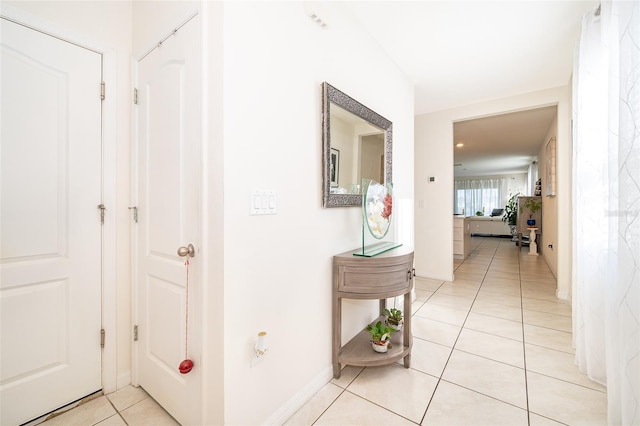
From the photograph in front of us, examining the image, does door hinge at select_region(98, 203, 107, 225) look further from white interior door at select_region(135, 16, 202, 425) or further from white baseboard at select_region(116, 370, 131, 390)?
white baseboard at select_region(116, 370, 131, 390)

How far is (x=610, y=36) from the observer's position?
Answer: 4.52 feet

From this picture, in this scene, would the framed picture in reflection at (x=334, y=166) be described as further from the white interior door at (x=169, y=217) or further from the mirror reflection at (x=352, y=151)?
the white interior door at (x=169, y=217)

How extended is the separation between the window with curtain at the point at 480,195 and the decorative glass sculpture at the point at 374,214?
10.2 metres

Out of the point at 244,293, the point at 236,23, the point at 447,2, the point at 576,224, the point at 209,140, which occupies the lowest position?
the point at 244,293

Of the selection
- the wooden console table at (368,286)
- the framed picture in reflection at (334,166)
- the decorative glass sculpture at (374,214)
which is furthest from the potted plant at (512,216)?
the framed picture in reflection at (334,166)

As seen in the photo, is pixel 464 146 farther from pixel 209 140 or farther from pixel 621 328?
pixel 209 140

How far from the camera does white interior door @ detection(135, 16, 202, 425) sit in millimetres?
1248

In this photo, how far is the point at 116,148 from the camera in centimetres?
164

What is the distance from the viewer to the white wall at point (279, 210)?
1.15 meters

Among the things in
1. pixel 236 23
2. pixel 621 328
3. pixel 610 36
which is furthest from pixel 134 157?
pixel 610 36

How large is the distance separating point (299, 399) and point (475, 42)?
9.78 feet

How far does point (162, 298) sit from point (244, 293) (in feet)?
1.95

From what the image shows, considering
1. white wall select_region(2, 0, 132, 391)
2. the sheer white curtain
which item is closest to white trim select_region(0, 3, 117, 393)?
white wall select_region(2, 0, 132, 391)

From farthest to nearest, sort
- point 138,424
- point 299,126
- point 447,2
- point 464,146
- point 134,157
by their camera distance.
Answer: point 464,146
point 447,2
point 134,157
point 299,126
point 138,424
